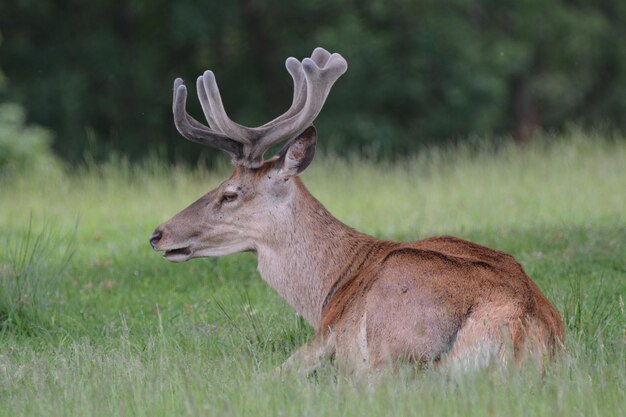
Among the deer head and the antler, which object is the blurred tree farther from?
the deer head

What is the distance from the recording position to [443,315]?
5.50 meters

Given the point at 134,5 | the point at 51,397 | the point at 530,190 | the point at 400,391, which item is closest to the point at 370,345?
the point at 400,391

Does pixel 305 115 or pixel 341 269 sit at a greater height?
pixel 305 115

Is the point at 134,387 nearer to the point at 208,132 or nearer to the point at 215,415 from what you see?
the point at 215,415

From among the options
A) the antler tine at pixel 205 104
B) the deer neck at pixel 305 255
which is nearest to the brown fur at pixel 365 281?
the deer neck at pixel 305 255

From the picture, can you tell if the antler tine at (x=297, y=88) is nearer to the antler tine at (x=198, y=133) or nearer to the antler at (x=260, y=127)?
the antler at (x=260, y=127)

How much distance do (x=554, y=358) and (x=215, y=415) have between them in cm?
156

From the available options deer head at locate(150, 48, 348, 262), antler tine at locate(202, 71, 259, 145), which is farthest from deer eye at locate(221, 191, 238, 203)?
antler tine at locate(202, 71, 259, 145)

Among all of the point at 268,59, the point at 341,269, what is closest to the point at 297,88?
the point at 341,269

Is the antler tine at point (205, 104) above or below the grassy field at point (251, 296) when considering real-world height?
above

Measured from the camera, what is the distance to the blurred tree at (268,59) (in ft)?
84.9

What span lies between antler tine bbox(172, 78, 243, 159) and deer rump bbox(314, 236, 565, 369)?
3.85ft

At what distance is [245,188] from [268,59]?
21570 mm

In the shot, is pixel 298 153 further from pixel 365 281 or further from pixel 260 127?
pixel 365 281
